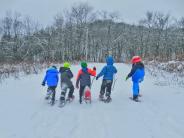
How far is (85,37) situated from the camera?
73.7 m

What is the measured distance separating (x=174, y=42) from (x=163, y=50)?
30.6 ft

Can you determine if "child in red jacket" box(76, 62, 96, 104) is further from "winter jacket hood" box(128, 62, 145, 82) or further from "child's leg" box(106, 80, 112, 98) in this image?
"winter jacket hood" box(128, 62, 145, 82)

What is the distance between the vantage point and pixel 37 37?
71.2 metres

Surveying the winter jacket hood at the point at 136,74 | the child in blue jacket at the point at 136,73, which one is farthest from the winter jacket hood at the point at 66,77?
the winter jacket hood at the point at 136,74

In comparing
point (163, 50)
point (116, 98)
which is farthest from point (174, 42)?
point (116, 98)

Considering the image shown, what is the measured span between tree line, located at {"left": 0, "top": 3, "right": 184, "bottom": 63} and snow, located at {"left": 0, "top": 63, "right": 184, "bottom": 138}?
48271 millimetres

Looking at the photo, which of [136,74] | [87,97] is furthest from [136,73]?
[87,97]

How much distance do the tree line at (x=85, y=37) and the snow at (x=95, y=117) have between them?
4827 cm

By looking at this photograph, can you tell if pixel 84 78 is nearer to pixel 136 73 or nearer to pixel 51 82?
pixel 51 82

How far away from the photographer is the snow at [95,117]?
22.8 ft

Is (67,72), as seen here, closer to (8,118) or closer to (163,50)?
(8,118)

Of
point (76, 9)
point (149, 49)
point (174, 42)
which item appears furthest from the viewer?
point (174, 42)

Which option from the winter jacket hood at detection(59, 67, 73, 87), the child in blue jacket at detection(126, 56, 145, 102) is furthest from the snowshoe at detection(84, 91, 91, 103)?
the child in blue jacket at detection(126, 56, 145, 102)

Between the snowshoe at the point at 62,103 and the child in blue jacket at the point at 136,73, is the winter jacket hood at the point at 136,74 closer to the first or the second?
the child in blue jacket at the point at 136,73
